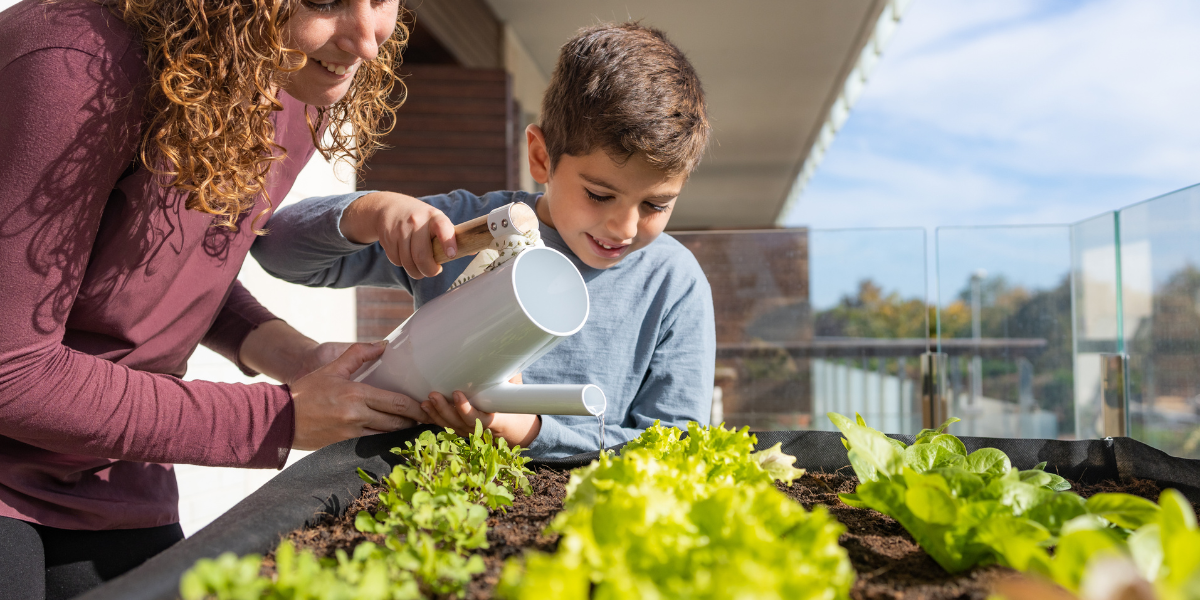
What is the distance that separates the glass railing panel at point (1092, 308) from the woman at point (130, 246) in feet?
7.32

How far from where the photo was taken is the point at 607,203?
1.01 m

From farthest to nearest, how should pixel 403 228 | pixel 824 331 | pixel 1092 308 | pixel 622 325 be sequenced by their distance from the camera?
pixel 824 331 < pixel 1092 308 < pixel 622 325 < pixel 403 228

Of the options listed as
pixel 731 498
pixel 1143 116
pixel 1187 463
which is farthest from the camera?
pixel 1143 116

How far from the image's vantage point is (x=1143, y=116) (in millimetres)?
23531

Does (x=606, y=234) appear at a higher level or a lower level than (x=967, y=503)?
higher

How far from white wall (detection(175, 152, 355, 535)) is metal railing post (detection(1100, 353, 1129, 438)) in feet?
6.84

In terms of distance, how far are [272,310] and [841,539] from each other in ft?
6.54

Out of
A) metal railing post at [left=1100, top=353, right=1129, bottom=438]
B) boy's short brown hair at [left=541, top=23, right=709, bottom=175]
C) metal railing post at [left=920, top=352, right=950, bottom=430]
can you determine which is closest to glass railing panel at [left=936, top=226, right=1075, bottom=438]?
metal railing post at [left=920, top=352, right=950, bottom=430]

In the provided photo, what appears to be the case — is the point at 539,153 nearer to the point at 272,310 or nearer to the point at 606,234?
the point at 606,234

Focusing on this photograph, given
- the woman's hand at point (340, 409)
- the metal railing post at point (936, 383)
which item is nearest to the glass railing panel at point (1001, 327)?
the metal railing post at point (936, 383)

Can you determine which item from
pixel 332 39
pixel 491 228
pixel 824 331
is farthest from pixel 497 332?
pixel 824 331

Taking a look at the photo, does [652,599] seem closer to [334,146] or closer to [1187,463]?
[1187,463]

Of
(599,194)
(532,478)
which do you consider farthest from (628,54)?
(532,478)

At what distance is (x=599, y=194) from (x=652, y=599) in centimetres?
78
